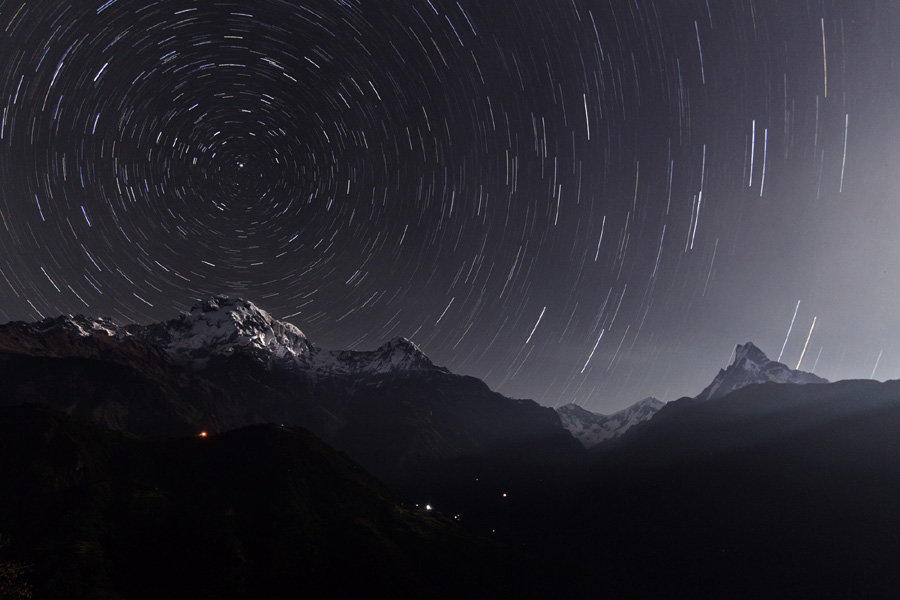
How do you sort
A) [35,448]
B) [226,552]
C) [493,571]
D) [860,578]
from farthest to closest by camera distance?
[860,578]
[35,448]
[493,571]
[226,552]

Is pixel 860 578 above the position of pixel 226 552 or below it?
above

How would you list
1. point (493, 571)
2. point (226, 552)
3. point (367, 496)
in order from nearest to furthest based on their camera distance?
point (226, 552)
point (493, 571)
point (367, 496)

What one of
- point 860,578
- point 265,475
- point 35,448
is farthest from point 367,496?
point 860,578

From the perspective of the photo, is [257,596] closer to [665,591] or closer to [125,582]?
[125,582]

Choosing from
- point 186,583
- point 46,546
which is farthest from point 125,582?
point 46,546

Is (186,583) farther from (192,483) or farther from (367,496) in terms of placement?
(367,496)

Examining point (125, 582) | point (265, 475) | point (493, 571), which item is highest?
point (265, 475)

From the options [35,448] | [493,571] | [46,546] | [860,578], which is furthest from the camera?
[860,578]

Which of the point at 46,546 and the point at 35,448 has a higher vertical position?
the point at 35,448

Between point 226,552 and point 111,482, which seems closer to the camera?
point 226,552
